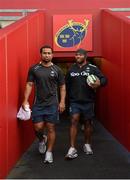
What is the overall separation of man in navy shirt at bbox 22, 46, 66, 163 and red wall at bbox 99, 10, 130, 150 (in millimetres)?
1284

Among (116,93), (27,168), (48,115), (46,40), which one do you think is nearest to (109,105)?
(116,93)

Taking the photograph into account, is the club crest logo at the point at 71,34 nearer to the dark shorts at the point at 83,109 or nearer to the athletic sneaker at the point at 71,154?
the dark shorts at the point at 83,109

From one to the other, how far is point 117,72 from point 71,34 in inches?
79.2

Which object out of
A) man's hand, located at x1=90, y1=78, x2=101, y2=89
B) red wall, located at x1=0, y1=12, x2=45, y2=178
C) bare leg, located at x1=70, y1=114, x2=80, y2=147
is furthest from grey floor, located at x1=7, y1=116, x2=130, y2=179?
man's hand, located at x1=90, y1=78, x2=101, y2=89

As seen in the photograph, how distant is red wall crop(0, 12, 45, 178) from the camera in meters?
5.69

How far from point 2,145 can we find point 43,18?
15.8 feet

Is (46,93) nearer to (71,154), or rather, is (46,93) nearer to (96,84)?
(96,84)

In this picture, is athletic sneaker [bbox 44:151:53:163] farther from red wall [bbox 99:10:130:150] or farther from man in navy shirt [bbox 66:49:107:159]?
red wall [bbox 99:10:130:150]

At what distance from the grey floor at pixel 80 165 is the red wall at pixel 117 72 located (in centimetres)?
32

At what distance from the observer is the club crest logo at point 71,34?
9820 millimetres

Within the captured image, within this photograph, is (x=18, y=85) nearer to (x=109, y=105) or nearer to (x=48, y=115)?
(x=48, y=115)

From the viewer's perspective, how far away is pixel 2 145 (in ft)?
18.4

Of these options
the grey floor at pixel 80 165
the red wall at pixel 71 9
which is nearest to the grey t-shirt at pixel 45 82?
the grey floor at pixel 80 165

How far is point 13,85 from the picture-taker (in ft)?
20.8
